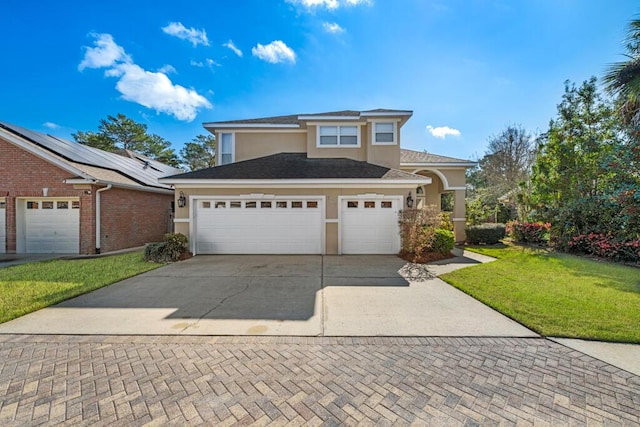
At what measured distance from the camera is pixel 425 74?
10859 mm

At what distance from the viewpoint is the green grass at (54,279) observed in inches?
189

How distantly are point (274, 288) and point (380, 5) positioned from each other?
32.8 feet

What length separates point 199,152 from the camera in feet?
104

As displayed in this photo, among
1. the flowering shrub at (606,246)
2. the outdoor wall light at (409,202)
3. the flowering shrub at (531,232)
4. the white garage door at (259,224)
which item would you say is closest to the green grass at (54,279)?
the white garage door at (259,224)

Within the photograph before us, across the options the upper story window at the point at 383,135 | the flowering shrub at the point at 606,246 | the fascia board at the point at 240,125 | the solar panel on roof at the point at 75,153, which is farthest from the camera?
the fascia board at the point at 240,125

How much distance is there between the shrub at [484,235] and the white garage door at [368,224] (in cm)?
589

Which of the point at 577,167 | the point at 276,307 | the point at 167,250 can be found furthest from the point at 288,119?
the point at 577,167

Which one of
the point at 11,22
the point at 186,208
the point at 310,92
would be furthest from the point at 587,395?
the point at 11,22

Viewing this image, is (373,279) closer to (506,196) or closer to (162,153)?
(506,196)

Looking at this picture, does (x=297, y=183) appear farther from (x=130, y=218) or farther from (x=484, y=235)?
(x=484, y=235)

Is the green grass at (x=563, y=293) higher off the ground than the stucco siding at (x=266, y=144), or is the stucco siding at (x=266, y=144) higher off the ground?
the stucco siding at (x=266, y=144)

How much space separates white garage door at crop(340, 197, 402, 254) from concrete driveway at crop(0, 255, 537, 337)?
104 inches

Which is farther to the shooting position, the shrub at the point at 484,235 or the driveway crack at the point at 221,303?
the shrub at the point at 484,235

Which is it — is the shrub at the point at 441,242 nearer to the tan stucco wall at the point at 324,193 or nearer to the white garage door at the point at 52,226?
the tan stucco wall at the point at 324,193
